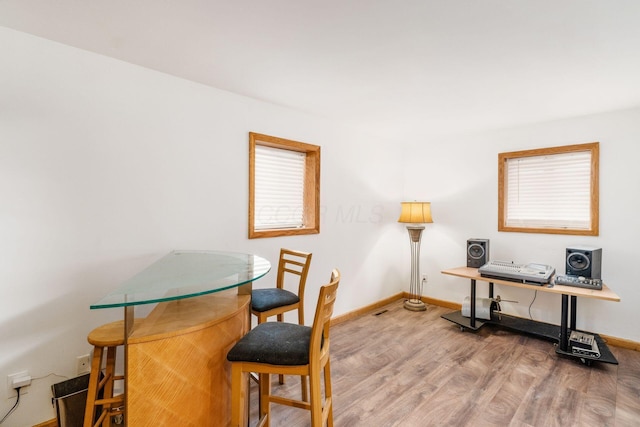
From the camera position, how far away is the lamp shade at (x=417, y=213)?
3.98 meters

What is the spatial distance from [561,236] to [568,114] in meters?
1.29

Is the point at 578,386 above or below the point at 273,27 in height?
below

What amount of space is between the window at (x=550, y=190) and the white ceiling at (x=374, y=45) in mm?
676

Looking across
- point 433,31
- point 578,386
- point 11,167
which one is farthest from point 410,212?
point 11,167

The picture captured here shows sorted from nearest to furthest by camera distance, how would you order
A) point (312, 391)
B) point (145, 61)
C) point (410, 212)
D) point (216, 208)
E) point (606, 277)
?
1. point (312, 391)
2. point (145, 61)
3. point (216, 208)
4. point (606, 277)
5. point (410, 212)

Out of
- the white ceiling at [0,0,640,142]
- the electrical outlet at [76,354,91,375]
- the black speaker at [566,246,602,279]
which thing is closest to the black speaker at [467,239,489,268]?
the black speaker at [566,246,602,279]

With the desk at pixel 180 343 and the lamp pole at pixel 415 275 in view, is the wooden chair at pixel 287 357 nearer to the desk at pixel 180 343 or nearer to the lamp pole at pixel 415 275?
the desk at pixel 180 343

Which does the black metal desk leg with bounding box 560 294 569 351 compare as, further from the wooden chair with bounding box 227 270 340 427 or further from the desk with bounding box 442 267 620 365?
the wooden chair with bounding box 227 270 340 427

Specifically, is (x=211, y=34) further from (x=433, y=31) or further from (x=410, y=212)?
(x=410, y=212)

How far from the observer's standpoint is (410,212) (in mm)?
4047

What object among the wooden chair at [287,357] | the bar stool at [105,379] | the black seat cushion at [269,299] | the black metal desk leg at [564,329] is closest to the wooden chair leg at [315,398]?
the wooden chair at [287,357]

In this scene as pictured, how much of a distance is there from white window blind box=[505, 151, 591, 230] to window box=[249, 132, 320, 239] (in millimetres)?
2408

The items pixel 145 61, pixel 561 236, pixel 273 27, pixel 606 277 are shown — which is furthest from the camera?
pixel 561 236

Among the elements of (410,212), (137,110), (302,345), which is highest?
(137,110)
